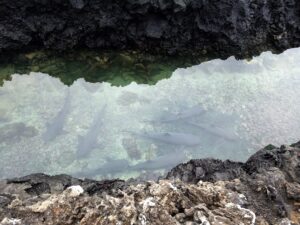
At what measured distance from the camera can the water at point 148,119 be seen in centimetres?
705

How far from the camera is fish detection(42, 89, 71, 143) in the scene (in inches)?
288

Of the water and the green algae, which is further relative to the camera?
the green algae

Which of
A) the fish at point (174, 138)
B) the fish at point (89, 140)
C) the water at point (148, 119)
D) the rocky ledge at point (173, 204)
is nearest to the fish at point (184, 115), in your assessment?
the water at point (148, 119)

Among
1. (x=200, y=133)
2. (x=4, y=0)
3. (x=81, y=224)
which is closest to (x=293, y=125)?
(x=200, y=133)

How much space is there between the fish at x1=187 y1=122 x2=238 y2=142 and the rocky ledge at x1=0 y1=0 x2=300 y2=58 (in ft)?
5.10

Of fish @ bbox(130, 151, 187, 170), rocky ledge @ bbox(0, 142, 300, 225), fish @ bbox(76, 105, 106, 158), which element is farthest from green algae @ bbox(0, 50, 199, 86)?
rocky ledge @ bbox(0, 142, 300, 225)

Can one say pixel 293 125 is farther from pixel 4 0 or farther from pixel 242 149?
pixel 4 0

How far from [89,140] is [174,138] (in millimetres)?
1436

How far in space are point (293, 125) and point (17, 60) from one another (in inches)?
207

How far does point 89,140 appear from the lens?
7.16m

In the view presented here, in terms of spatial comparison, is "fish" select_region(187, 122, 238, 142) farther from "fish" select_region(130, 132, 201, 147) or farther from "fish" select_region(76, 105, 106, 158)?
"fish" select_region(76, 105, 106, 158)

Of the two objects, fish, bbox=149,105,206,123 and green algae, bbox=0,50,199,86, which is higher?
green algae, bbox=0,50,199,86

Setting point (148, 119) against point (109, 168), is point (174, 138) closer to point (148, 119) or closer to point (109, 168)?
point (148, 119)

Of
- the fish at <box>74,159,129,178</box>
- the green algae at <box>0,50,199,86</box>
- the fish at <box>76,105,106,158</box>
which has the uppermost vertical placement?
the green algae at <box>0,50,199,86</box>
